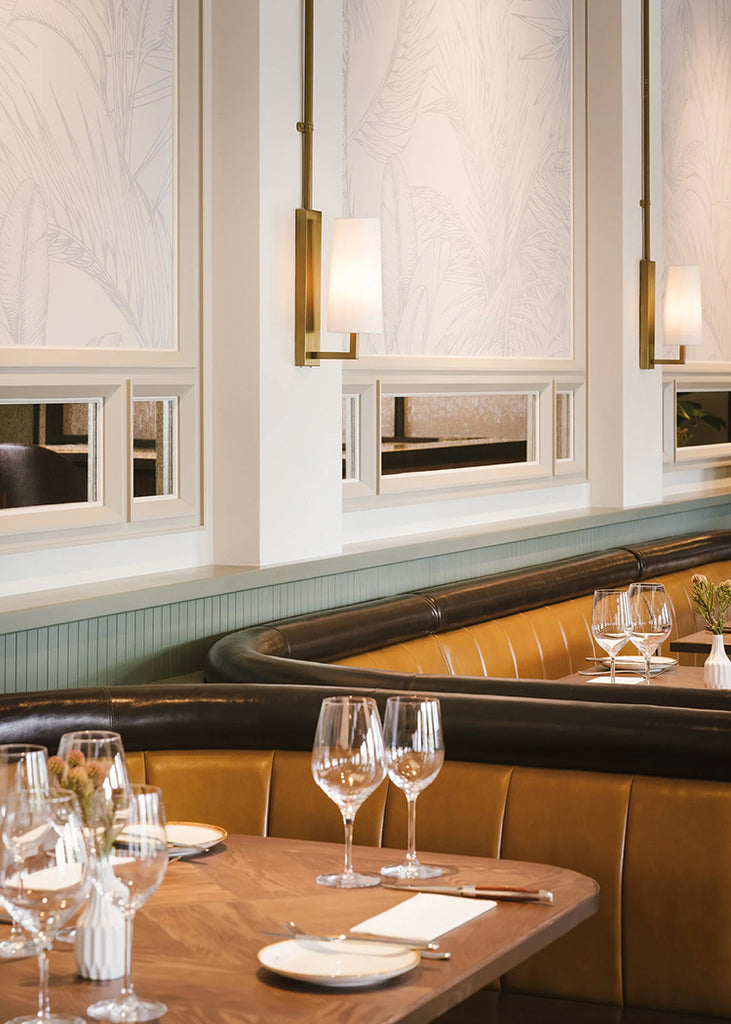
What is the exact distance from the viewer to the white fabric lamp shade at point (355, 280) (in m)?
3.98

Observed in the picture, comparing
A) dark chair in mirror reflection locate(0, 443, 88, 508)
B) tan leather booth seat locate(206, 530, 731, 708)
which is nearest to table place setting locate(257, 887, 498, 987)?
tan leather booth seat locate(206, 530, 731, 708)

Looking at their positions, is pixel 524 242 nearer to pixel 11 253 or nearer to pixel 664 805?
pixel 11 253

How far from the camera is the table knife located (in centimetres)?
186

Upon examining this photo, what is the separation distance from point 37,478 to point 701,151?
199 inches

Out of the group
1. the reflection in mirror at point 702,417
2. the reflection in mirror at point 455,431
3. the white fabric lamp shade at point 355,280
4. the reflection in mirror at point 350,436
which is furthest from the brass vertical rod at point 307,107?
the reflection in mirror at point 702,417

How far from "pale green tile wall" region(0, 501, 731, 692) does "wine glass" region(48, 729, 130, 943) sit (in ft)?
4.73

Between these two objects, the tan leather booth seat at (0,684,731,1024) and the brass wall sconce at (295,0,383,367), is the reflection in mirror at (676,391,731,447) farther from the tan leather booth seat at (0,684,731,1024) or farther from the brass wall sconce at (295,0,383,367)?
the tan leather booth seat at (0,684,731,1024)

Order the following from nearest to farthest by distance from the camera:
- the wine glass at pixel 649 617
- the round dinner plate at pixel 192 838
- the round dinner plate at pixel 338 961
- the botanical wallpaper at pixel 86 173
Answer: the round dinner plate at pixel 338 961, the round dinner plate at pixel 192 838, the botanical wallpaper at pixel 86 173, the wine glass at pixel 649 617

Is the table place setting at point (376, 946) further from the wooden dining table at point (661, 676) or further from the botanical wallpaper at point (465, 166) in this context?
the botanical wallpaper at point (465, 166)

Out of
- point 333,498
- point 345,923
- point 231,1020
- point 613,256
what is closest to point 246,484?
point 333,498

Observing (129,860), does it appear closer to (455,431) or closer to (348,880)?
(348,880)

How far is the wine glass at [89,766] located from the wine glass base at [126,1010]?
7.4 inches

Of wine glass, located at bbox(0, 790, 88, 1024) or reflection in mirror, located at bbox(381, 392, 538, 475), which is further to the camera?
reflection in mirror, located at bbox(381, 392, 538, 475)

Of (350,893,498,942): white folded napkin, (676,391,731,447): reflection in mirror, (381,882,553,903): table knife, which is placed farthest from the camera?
Answer: (676,391,731,447): reflection in mirror
